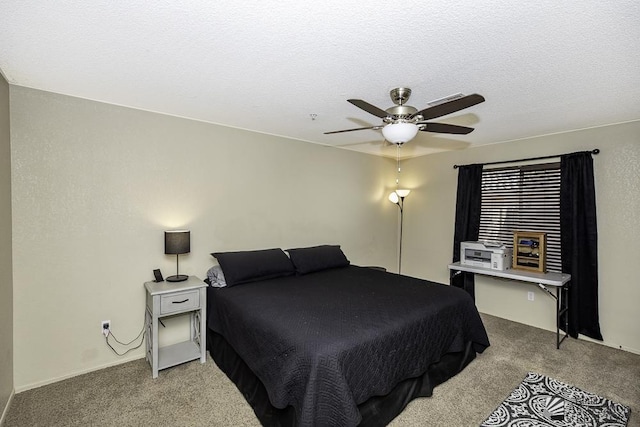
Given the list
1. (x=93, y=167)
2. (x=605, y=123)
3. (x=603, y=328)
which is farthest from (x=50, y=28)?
(x=603, y=328)

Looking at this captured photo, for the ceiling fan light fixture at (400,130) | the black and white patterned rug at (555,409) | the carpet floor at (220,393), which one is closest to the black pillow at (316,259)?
the carpet floor at (220,393)

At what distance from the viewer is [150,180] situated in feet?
9.59

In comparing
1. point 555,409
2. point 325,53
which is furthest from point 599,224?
point 325,53

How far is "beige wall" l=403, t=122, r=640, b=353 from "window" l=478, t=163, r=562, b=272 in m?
0.24

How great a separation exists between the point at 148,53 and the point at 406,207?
439 cm

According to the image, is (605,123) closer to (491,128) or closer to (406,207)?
(491,128)

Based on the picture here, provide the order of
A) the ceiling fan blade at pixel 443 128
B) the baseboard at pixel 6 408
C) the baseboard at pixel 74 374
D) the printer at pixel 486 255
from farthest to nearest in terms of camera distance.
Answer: the printer at pixel 486 255 < the baseboard at pixel 74 374 < the ceiling fan blade at pixel 443 128 < the baseboard at pixel 6 408

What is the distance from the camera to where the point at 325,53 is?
1.82 m

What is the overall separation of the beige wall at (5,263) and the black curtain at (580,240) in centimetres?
522

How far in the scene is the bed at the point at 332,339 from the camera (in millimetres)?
1777

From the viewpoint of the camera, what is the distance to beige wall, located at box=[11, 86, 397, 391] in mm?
2402

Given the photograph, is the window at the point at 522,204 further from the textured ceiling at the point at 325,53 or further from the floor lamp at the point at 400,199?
the floor lamp at the point at 400,199

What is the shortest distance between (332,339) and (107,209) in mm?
2308

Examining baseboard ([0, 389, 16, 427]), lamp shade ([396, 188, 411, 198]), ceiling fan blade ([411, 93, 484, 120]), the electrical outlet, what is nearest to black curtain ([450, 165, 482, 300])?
lamp shade ([396, 188, 411, 198])
